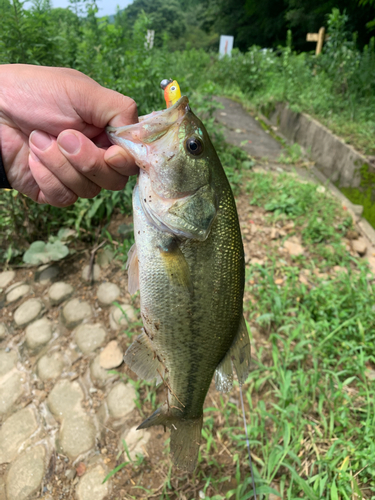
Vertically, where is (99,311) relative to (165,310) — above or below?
below

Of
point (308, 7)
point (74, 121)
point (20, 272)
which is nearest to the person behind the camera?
point (74, 121)

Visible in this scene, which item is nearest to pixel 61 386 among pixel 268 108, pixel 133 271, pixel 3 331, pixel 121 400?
pixel 121 400

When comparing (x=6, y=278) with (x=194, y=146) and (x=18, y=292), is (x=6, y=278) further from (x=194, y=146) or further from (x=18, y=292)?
(x=194, y=146)

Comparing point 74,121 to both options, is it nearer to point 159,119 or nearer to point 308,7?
point 159,119

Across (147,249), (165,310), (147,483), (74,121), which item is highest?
(74,121)

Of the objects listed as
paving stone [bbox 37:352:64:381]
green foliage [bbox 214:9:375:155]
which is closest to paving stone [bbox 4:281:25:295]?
paving stone [bbox 37:352:64:381]

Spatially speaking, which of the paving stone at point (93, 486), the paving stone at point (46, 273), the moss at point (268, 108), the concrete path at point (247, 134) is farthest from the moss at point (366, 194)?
the moss at point (268, 108)

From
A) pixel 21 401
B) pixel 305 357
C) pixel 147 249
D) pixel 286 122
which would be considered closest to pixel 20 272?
pixel 21 401
